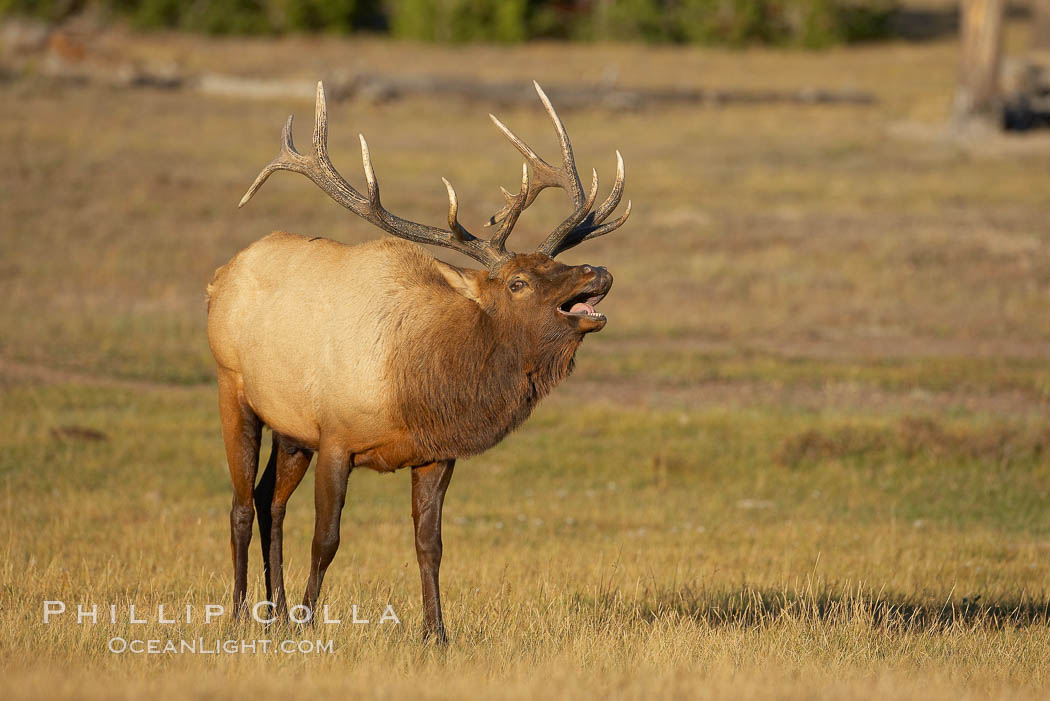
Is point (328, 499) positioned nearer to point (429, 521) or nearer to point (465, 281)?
point (429, 521)

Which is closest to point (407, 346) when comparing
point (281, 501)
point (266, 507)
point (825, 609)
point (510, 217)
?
point (510, 217)

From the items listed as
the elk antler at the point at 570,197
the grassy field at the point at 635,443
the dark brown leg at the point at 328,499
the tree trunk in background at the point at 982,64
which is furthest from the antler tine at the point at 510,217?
the tree trunk in background at the point at 982,64

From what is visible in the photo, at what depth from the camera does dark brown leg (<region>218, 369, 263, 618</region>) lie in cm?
855

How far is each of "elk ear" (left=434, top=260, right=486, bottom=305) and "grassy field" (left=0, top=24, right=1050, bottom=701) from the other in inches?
72.7

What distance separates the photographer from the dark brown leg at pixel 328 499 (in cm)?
768

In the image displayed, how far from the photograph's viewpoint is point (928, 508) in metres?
12.5

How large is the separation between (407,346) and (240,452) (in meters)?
1.51

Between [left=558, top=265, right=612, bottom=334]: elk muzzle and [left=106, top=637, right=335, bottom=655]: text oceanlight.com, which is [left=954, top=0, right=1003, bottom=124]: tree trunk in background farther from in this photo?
[left=106, top=637, right=335, bottom=655]: text oceanlight.com

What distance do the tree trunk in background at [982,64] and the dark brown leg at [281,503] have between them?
33.1 meters

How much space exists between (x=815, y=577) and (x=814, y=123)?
34.8 metres

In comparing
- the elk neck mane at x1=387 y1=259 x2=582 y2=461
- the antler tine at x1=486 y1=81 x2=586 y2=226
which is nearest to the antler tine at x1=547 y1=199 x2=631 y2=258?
the antler tine at x1=486 y1=81 x2=586 y2=226

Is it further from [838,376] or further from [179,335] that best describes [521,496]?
[179,335]

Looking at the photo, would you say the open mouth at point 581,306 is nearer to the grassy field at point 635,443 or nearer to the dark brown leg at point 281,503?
the grassy field at point 635,443

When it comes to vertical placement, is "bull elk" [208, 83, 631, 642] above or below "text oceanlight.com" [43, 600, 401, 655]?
above
